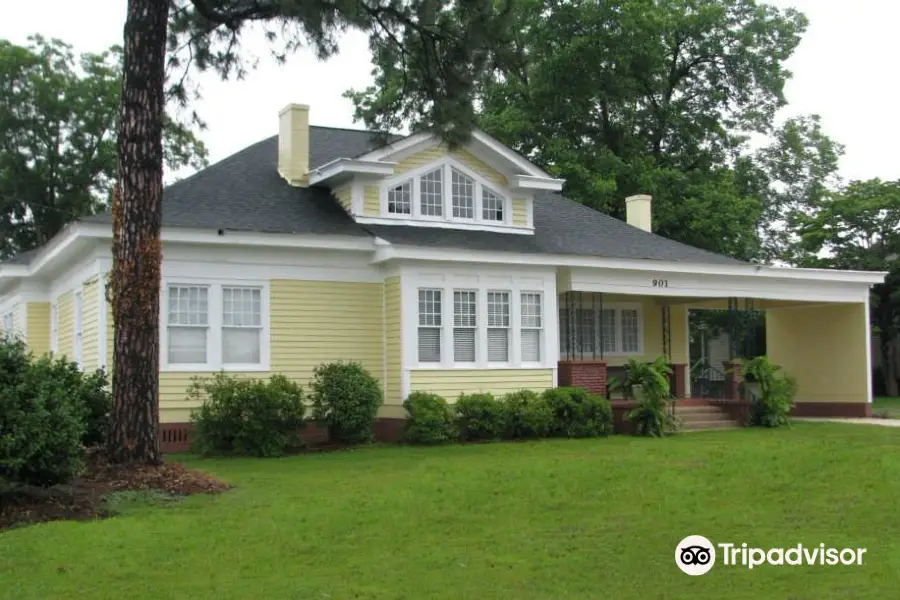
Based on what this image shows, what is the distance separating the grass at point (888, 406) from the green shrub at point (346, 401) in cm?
1407

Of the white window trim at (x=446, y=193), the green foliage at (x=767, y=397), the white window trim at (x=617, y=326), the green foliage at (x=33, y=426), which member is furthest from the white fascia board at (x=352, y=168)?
the green foliage at (x=33, y=426)

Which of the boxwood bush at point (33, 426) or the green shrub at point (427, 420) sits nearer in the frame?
the boxwood bush at point (33, 426)

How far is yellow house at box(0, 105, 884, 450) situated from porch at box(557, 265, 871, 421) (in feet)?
0.33

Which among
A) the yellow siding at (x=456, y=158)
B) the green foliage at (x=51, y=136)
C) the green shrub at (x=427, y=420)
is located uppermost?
the green foliage at (x=51, y=136)

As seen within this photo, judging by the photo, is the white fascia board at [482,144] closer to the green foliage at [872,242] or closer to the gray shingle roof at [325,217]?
the gray shingle roof at [325,217]

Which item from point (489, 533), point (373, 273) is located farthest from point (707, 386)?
point (489, 533)

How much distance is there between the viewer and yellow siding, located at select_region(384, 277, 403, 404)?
20.5m

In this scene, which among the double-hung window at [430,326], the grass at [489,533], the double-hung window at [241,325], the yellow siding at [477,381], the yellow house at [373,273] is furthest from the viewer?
the double-hung window at [430,326]

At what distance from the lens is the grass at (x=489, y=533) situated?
27.4 feet

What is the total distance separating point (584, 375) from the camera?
22.4 m

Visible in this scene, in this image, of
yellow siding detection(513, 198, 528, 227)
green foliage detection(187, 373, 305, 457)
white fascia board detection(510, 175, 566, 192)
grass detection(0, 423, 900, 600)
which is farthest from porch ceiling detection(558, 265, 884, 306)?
grass detection(0, 423, 900, 600)

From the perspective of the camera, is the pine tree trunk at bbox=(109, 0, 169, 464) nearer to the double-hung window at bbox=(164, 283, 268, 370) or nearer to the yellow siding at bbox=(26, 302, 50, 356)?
the double-hung window at bbox=(164, 283, 268, 370)

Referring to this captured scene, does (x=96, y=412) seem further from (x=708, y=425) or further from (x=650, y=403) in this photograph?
(x=708, y=425)

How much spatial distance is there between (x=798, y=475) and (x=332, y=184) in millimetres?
12562
